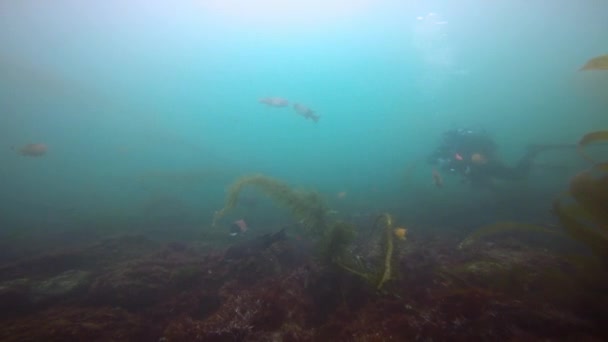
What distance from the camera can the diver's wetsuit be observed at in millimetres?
14094

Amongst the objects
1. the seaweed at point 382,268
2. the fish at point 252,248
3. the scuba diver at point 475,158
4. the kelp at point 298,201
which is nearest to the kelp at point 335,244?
the seaweed at point 382,268

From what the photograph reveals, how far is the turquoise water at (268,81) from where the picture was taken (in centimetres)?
2141

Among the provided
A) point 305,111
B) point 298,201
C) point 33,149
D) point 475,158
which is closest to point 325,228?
point 298,201

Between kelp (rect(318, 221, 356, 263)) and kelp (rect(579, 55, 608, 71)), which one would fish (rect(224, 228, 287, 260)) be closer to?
kelp (rect(318, 221, 356, 263))

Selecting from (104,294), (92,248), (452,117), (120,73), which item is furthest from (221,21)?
(452,117)

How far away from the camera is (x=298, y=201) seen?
651 centimetres

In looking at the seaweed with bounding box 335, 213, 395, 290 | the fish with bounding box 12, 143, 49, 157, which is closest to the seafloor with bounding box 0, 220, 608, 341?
the seaweed with bounding box 335, 213, 395, 290

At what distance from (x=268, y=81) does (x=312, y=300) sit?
109 metres

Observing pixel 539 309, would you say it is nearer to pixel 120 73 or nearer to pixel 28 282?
pixel 28 282

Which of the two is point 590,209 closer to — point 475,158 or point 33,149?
point 475,158

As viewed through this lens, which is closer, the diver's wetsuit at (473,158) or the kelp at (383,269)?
the kelp at (383,269)

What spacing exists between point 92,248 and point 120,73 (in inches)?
3264

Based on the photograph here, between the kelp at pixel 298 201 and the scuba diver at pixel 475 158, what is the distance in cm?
983

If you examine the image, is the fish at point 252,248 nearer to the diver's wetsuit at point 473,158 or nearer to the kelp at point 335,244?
the kelp at point 335,244
